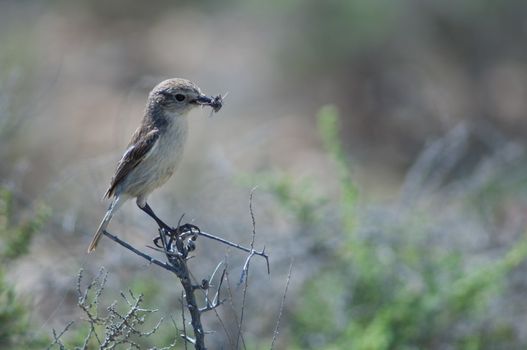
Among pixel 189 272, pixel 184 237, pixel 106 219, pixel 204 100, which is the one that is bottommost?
pixel 189 272

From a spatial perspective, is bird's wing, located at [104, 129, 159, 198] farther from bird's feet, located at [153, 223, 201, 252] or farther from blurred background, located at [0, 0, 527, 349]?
blurred background, located at [0, 0, 527, 349]

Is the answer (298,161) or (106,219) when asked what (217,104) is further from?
(298,161)

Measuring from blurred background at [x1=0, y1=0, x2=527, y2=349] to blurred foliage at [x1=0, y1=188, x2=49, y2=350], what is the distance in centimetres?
2

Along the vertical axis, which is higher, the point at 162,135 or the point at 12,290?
the point at 162,135

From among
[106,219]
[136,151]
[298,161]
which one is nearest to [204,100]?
[136,151]

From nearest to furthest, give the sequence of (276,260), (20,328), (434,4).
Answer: (20,328) < (276,260) < (434,4)

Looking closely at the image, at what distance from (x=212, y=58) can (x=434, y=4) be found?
3.29 metres

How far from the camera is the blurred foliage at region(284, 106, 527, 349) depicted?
6766 millimetres

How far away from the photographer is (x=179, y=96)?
16.3 feet

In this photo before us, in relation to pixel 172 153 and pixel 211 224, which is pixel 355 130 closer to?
pixel 211 224

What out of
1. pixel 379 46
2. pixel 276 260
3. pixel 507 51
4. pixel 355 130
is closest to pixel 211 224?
pixel 276 260

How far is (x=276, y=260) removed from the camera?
7602 mm

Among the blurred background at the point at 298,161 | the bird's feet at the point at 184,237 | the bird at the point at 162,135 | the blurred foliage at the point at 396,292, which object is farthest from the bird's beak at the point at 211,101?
the blurred foliage at the point at 396,292

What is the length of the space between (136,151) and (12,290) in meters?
1.25
